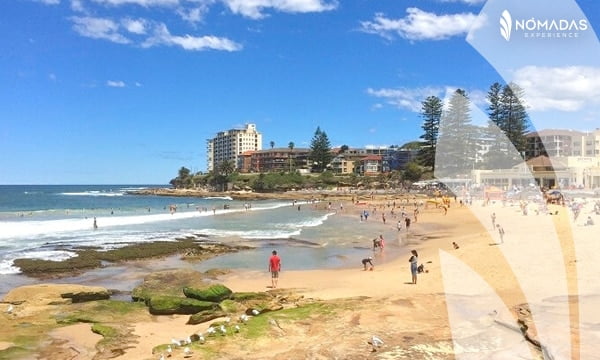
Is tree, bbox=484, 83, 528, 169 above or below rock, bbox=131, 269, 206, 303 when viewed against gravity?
above

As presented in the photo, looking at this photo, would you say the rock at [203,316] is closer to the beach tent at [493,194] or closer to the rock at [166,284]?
the rock at [166,284]

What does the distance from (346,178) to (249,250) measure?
88869mm

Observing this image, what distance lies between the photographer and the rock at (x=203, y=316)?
36.6 ft

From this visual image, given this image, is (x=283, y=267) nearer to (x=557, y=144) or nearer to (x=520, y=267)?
(x=520, y=267)

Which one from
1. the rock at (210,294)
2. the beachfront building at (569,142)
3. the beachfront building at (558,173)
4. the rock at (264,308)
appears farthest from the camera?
the beachfront building at (569,142)

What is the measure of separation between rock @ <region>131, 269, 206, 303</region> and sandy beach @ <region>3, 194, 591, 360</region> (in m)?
1.07

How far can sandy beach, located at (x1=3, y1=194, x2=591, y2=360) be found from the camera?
835 cm

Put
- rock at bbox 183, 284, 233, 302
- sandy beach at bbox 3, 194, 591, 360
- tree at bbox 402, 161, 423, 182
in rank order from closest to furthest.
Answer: sandy beach at bbox 3, 194, 591, 360, rock at bbox 183, 284, 233, 302, tree at bbox 402, 161, 423, 182

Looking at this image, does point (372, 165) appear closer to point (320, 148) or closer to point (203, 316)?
point (320, 148)

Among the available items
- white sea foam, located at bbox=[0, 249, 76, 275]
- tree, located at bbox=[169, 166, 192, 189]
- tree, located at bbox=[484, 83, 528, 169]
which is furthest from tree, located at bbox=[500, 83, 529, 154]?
tree, located at bbox=[169, 166, 192, 189]

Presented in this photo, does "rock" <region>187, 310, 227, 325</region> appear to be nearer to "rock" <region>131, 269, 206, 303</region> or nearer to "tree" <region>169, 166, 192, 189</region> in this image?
"rock" <region>131, 269, 206, 303</region>

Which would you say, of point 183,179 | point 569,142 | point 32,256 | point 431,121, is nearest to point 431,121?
point 431,121

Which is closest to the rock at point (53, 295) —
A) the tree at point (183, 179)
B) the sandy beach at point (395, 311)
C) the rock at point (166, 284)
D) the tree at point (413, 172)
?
the rock at point (166, 284)

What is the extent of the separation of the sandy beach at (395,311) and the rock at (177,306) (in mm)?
311
